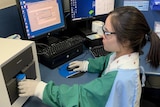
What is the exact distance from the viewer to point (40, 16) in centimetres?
134

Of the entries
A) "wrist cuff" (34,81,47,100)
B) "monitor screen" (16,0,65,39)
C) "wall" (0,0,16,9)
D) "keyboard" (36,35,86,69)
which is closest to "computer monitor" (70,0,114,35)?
"monitor screen" (16,0,65,39)

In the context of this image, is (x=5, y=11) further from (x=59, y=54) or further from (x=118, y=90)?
(x=118, y=90)

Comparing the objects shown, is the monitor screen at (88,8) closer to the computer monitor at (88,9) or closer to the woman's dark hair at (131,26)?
the computer monitor at (88,9)

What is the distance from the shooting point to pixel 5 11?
1.29 m

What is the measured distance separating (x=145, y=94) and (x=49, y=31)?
132cm

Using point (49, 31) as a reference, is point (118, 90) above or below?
below

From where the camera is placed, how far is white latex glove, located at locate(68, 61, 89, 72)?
49.2 inches

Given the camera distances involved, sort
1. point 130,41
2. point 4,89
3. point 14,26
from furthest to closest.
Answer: point 14,26
point 130,41
point 4,89

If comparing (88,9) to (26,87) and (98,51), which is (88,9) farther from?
(26,87)

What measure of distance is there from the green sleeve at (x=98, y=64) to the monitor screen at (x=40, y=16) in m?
0.40

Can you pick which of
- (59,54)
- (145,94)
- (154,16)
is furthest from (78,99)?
(145,94)

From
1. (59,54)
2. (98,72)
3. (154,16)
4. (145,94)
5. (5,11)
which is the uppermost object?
(5,11)

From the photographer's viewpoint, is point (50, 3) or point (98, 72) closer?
point (98, 72)

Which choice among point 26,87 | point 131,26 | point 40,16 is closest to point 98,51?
point 40,16
